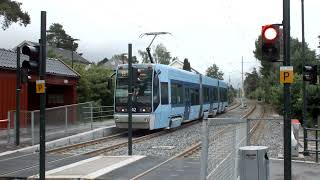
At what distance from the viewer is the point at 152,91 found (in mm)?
26031

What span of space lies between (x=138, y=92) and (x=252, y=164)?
16.6 meters

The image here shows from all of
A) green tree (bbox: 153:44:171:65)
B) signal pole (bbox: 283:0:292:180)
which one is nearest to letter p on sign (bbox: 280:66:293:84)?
signal pole (bbox: 283:0:292:180)

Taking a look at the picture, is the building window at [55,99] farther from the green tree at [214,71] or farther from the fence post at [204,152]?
the green tree at [214,71]

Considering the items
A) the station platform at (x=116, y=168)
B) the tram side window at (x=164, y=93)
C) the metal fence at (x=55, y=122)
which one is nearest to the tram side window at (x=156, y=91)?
the tram side window at (x=164, y=93)

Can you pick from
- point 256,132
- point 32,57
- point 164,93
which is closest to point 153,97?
point 164,93

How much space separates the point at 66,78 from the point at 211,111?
12.6 metres

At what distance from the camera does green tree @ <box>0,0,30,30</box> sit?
29373 millimetres

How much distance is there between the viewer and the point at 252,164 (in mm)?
10016

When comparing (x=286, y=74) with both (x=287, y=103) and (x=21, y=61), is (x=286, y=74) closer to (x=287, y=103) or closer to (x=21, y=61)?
(x=287, y=103)

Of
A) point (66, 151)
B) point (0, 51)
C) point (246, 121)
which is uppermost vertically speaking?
point (0, 51)

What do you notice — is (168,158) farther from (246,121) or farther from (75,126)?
(75,126)

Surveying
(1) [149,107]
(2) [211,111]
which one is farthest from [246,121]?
(2) [211,111]

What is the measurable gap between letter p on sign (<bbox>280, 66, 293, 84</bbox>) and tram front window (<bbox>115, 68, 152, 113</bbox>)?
15199 millimetres

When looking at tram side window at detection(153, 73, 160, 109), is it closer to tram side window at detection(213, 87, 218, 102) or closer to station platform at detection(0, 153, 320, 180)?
station platform at detection(0, 153, 320, 180)
